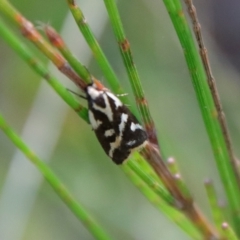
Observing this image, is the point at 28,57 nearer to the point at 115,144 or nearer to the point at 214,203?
the point at 115,144

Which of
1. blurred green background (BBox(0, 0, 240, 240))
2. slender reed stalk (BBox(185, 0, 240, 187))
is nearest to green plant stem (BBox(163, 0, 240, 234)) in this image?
slender reed stalk (BBox(185, 0, 240, 187))

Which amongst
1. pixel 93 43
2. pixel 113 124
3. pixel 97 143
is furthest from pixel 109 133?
pixel 97 143

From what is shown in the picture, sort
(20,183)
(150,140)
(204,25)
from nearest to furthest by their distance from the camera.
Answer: (150,140)
(20,183)
(204,25)

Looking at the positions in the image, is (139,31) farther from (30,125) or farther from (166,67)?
(30,125)

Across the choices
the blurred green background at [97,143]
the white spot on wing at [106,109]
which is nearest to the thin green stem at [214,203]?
the white spot on wing at [106,109]

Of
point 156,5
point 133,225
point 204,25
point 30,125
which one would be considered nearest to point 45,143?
point 30,125

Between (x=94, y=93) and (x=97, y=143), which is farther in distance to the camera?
(x=97, y=143)

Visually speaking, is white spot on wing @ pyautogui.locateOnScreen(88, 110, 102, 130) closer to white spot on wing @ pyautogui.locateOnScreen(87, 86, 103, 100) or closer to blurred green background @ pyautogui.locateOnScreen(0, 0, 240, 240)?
white spot on wing @ pyautogui.locateOnScreen(87, 86, 103, 100)

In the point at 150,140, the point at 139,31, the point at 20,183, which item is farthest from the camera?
the point at 139,31
